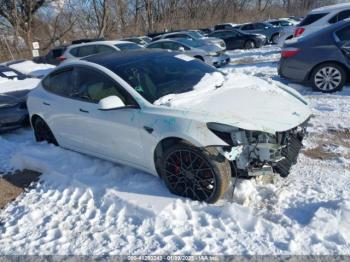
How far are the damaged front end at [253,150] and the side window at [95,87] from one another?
1202 millimetres

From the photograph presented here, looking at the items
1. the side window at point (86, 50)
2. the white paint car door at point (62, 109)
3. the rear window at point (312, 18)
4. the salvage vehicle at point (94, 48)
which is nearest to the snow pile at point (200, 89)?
the white paint car door at point (62, 109)

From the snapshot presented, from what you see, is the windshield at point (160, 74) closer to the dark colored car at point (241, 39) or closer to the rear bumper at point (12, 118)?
the rear bumper at point (12, 118)

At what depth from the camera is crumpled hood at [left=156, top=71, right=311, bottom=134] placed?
3.49m

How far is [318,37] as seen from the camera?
764 centimetres

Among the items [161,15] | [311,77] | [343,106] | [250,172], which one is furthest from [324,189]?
[161,15]

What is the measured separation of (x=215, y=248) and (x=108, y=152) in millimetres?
1997

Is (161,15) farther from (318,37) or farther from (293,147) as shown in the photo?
(293,147)

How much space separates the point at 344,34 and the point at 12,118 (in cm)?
703

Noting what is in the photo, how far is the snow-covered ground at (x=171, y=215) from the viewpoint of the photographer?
312cm

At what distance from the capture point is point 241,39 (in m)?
20.5

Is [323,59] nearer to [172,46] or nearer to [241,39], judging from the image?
[172,46]

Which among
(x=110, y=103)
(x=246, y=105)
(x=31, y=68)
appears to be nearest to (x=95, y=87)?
(x=110, y=103)

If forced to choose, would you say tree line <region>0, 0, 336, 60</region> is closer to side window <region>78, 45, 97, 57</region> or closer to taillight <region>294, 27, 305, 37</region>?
side window <region>78, 45, 97, 57</region>

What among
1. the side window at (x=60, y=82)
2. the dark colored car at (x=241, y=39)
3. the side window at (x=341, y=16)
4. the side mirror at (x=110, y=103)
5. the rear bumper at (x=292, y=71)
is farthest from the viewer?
the dark colored car at (x=241, y=39)
